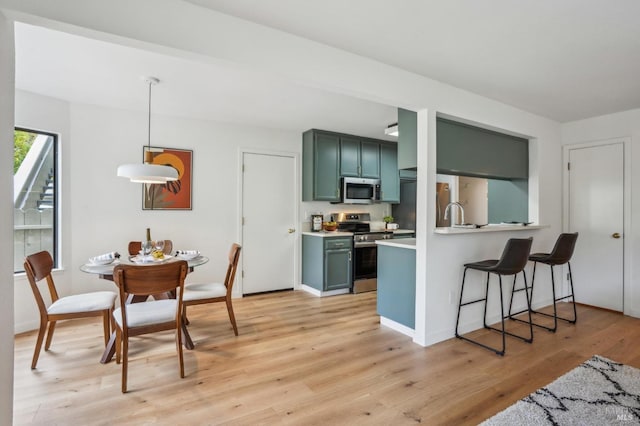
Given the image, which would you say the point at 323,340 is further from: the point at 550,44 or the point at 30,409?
the point at 550,44

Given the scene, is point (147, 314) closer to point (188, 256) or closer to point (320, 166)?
point (188, 256)

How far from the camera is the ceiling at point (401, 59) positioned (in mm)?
1896

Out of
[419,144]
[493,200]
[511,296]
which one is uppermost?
[419,144]

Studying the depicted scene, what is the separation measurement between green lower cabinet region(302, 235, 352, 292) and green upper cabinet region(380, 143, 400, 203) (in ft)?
4.03

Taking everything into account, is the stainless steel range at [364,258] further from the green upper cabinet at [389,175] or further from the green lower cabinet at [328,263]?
the green upper cabinet at [389,175]

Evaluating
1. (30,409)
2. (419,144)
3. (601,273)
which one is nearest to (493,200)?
(601,273)

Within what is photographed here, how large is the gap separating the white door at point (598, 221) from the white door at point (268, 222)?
3793 millimetres

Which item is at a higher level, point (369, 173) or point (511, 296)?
point (369, 173)

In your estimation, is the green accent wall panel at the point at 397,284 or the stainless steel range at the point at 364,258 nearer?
the green accent wall panel at the point at 397,284

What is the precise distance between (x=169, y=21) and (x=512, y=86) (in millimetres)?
2923

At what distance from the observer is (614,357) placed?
267 cm

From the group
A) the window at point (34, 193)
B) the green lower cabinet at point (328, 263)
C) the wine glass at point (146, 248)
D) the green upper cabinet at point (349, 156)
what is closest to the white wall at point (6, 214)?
the wine glass at point (146, 248)

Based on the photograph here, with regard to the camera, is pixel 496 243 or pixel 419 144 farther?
pixel 496 243

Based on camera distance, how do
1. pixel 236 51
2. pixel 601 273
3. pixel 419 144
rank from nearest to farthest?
pixel 236 51, pixel 419 144, pixel 601 273
